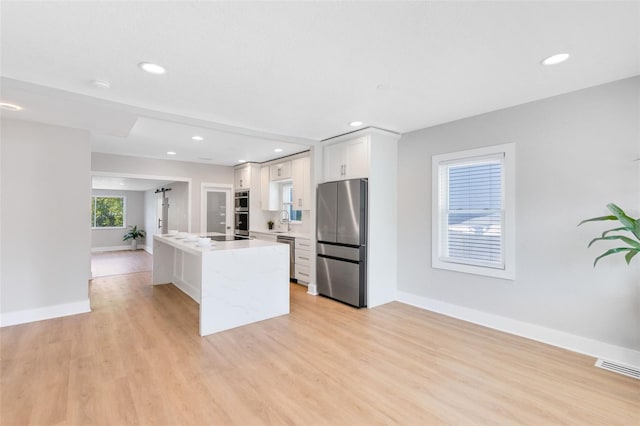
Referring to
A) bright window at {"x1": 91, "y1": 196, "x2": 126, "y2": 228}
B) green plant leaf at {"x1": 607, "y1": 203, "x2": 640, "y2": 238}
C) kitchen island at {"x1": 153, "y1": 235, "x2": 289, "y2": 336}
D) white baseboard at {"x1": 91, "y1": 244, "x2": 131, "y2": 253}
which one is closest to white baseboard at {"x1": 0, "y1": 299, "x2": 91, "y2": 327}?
kitchen island at {"x1": 153, "y1": 235, "x2": 289, "y2": 336}

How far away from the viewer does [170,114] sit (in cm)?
340

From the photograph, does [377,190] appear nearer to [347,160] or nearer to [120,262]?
[347,160]

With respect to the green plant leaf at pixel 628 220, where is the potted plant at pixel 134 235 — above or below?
below

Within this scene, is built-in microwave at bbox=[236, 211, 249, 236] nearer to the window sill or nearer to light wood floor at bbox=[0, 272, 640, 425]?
light wood floor at bbox=[0, 272, 640, 425]

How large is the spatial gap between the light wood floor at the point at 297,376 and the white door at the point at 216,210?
3.57 metres

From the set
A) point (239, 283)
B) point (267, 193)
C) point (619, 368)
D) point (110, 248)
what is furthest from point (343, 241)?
point (110, 248)

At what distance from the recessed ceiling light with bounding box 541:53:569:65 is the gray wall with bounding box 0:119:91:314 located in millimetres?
4993

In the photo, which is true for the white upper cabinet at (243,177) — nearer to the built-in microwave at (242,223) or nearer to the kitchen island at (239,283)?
the built-in microwave at (242,223)

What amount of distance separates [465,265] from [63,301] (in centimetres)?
501

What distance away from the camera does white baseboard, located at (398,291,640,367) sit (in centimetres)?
263

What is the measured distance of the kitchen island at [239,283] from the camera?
10.7 feet

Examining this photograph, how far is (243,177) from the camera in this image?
7035mm

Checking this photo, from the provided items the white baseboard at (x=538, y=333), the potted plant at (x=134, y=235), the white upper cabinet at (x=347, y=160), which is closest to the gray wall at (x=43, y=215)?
the white upper cabinet at (x=347, y=160)

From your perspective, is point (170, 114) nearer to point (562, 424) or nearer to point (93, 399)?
point (93, 399)
